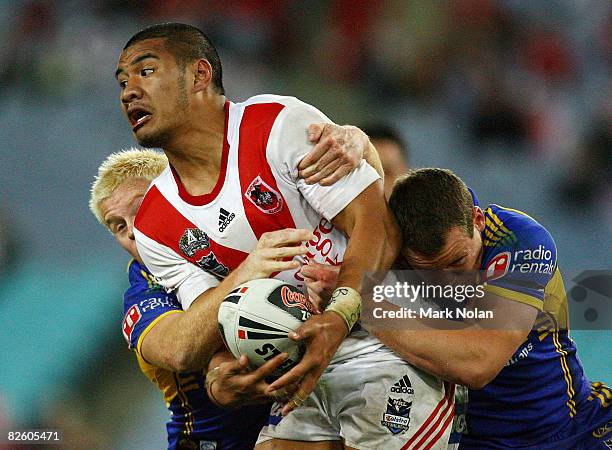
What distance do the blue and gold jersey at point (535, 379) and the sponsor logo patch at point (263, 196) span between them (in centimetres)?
67

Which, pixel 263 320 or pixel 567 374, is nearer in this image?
pixel 263 320

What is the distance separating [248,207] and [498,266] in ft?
2.58

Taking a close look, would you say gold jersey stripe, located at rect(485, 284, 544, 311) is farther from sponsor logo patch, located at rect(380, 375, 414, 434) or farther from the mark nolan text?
sponsor logo patch, located at rect(380, 375, 414, 434)

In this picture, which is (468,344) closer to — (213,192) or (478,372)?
(478,372)

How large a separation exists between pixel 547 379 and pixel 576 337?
3.83 feet

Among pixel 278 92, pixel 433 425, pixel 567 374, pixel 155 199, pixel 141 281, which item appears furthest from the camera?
pixel 278 92

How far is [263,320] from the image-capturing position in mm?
2006

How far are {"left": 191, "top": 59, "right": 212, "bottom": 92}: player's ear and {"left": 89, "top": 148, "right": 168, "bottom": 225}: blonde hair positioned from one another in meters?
0.61

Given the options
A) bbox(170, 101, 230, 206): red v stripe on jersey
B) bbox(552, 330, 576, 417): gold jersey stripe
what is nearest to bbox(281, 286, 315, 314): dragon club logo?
bbox(170, 101, 230, 206): red v stripe on jersey

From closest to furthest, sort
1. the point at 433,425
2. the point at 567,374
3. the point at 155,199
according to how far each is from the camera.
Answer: the point at 433,425 < the point at 155,199 < the point at 567,374

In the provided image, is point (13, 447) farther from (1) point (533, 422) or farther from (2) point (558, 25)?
(2) point (558, 25)

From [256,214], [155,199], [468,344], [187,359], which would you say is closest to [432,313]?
[468,344]

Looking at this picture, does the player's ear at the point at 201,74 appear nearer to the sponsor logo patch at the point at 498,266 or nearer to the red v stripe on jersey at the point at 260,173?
the red v stripe on jersey at the point at 260,173

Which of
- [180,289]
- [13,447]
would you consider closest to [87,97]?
[13,447]
